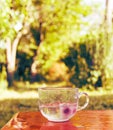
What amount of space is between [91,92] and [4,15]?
122 cm

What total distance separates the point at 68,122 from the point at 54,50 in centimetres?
250

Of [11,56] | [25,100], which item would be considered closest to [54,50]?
[11,56]

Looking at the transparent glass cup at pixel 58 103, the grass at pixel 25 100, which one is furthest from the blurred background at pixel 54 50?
the transparent glass cup at pixel 58 103

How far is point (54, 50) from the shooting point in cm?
391

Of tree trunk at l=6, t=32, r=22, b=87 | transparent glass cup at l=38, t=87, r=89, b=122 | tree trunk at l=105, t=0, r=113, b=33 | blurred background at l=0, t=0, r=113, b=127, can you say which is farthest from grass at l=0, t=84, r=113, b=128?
transparent glass cup at l=38, t=87, r=89, b=122

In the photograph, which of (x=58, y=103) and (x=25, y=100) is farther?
(x=25, y=100)

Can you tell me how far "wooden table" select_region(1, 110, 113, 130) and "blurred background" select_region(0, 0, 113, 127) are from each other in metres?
2.22

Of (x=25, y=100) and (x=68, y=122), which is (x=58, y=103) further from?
(x=25, y=100)

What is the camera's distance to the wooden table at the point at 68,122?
1351mm

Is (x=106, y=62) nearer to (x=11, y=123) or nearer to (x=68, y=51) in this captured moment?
(x=68, y=51)

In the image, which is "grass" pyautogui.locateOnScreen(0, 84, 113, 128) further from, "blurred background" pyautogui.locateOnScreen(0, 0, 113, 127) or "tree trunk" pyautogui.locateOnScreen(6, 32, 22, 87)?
"tree trunk" pyautogui.locateOnScreen(6, 32, 22, 87)

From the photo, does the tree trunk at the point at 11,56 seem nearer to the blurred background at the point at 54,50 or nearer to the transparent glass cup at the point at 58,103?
the blurred background at the point at 54,50

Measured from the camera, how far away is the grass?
3879 mm

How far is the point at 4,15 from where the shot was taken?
383 cm
